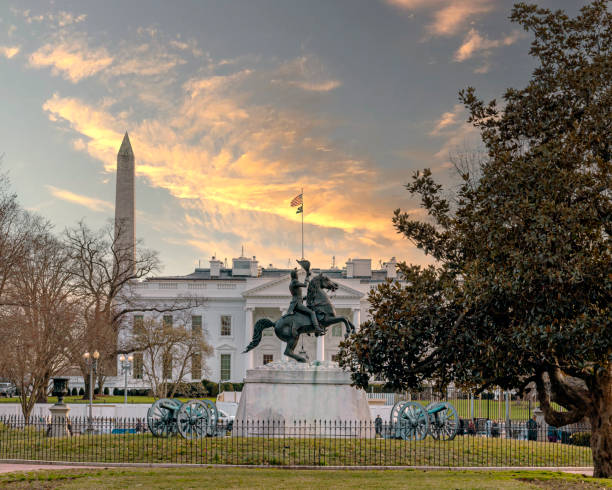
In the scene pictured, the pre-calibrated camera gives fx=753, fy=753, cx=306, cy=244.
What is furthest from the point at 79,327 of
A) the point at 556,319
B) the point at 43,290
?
the point at 556,319

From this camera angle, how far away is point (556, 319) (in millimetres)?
10711

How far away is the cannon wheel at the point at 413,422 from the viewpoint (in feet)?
68.5

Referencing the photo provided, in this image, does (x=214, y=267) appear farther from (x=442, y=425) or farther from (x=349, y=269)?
(x=442, y=425)

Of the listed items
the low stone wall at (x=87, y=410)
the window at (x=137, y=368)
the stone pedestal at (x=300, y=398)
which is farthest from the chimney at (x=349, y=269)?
the stone pedestal at (x=300, y=398)

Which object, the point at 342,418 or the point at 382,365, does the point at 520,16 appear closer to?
the point at 382,365

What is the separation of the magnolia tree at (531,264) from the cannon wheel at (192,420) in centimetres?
839

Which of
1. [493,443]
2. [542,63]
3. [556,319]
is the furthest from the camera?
[493,443]

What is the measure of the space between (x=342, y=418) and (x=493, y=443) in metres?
4.14

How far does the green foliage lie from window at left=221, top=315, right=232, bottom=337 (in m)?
64.6

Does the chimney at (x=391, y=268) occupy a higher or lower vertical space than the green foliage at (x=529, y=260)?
higher

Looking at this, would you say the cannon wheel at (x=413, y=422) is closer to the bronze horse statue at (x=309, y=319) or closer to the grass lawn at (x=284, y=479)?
A: the bronze horse statue at (x=309, y=319)

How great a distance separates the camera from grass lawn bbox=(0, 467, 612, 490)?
12.7 metres

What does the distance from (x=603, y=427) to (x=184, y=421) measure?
11589mm

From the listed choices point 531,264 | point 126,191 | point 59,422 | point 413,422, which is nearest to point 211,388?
point 126,191
